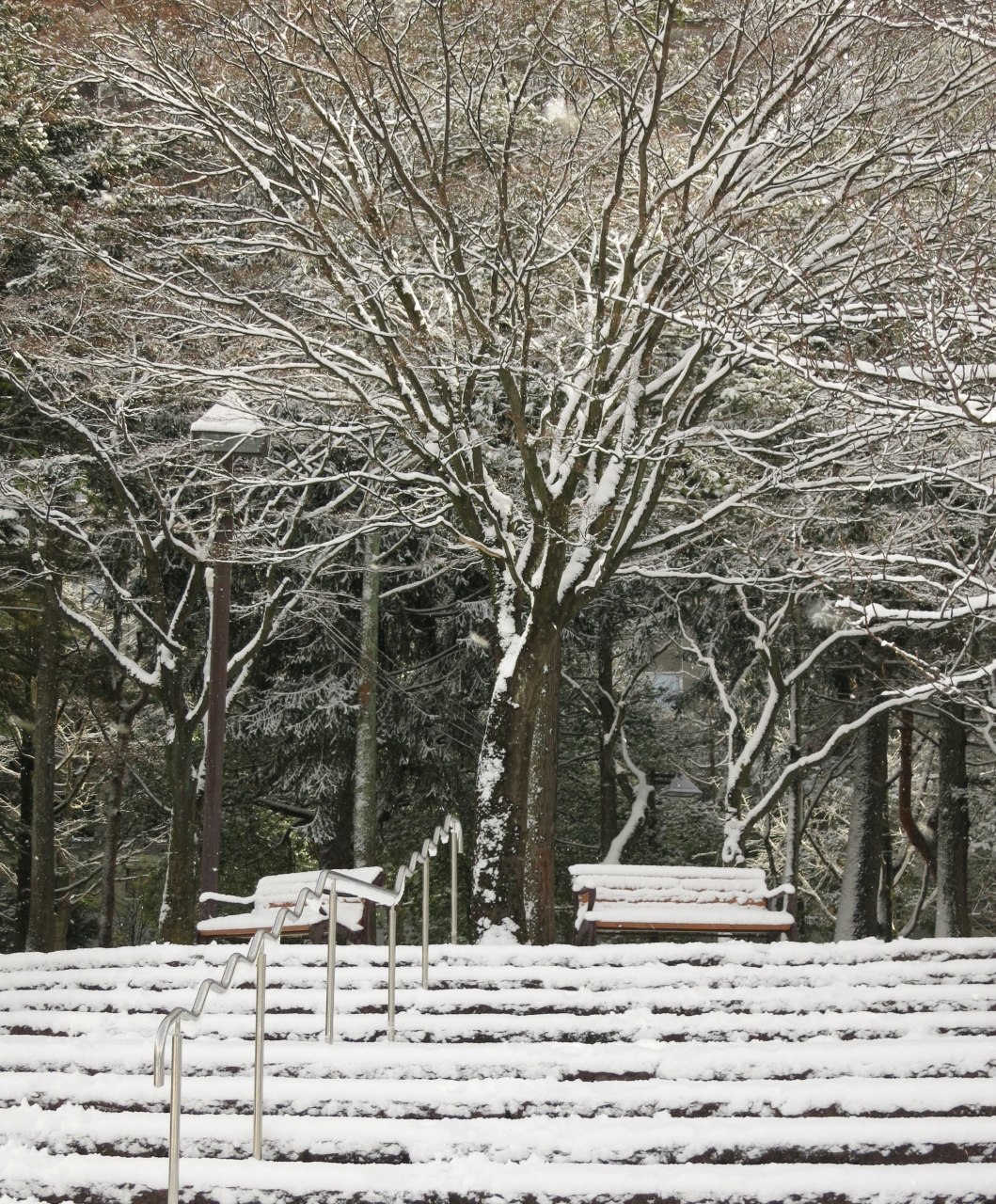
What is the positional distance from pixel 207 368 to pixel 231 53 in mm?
2601

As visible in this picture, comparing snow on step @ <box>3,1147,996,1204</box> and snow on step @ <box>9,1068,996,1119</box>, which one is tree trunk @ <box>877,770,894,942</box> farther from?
snow on step @ <box>3,1147,996,1204</box>

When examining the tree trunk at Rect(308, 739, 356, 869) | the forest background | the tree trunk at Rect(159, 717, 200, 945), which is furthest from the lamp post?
the tree trunk at Rect(308, 739, 356, 869)

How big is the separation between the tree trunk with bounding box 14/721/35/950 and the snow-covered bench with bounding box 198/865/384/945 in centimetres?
1079

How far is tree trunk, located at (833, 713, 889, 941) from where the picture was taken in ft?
57.1

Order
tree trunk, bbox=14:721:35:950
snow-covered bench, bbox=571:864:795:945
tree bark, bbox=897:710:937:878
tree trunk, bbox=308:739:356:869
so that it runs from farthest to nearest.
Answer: tree trunk, bbox=14:721:35:950 < tree bark, bbox=897:710:937:878 < tree trunk, bbox=308:739:356:869 < snow-covered bench, bbox=571:864:795:945

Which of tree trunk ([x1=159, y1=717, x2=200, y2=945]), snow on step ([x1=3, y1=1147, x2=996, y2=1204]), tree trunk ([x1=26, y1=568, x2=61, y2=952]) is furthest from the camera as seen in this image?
tree trunk ([x1=26, y1=568, x2=61, y2=952])

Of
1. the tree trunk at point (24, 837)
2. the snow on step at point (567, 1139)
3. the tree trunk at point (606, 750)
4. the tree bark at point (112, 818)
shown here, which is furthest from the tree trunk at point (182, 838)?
the snow on step at point (567, 1139)

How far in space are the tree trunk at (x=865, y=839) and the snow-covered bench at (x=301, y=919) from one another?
891 centimetres

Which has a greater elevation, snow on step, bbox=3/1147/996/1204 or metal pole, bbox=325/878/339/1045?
metal pole, bbox=325/878/339/1045

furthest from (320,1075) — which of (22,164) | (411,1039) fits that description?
(22,164)

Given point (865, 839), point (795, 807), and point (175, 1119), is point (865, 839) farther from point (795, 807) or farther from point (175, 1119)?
point (175, 1119)

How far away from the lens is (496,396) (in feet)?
53.9

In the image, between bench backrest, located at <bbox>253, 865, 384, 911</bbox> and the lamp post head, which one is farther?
bench backrest, located at <bbox>253, 865, 384, 911</bbox>

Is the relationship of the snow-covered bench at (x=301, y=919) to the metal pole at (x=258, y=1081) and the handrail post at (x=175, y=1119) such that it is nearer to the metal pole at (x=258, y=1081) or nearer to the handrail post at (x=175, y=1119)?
the metal pole at (x=258, y=1081)
